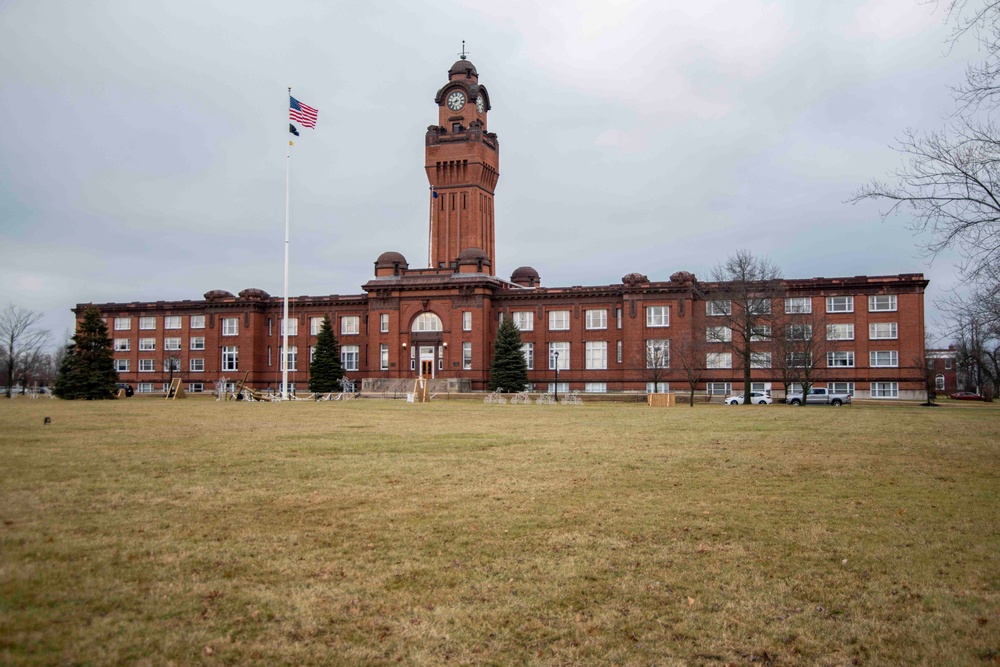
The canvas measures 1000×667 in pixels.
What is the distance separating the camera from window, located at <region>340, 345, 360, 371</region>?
7888 centimetres

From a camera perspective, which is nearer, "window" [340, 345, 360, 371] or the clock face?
"window" [340, 345, 360, 371]

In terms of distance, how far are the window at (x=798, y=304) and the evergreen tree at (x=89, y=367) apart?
5243 cm

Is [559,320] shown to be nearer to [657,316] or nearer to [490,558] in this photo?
[657,316]

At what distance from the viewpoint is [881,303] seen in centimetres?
6581

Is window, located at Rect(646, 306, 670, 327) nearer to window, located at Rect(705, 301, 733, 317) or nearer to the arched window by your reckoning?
window, located at Rect(705, 301, 733, 317)

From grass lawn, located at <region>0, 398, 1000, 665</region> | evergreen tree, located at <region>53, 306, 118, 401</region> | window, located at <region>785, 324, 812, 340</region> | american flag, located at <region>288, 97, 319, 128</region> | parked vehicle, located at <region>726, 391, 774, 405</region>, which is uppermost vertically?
american flag, located at <region>288, 97, 319, 128</region>

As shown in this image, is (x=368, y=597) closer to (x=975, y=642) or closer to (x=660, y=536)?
(x=660, y=536)

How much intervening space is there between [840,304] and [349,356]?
148 feet

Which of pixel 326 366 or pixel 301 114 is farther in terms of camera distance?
pixel 326 366

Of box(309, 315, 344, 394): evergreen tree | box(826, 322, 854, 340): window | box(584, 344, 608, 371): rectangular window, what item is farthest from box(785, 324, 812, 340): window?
box(309, 315, 344, 394): evergreen tree

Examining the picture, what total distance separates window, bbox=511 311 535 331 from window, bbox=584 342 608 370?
5.53 metres

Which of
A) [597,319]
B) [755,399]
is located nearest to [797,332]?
[755,399]

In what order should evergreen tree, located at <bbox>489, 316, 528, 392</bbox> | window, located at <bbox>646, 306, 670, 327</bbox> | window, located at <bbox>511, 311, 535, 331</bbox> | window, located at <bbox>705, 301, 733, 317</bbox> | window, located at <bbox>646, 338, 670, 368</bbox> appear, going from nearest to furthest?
window, located at <bbox>705, 301, 733, 317</bbox>, window, located at <bbox>646, 338, 670, 368</bbox>, evergreen tree, located at <bbox>489, 316, 528, 392</bbox>, window, located at <bbox>646, 306, 670, 327</bbox>, window, located at <bbox>511, 311, 535, 331</bbox>

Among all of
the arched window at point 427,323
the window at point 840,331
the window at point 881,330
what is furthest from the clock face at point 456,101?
the window at point 881,330
